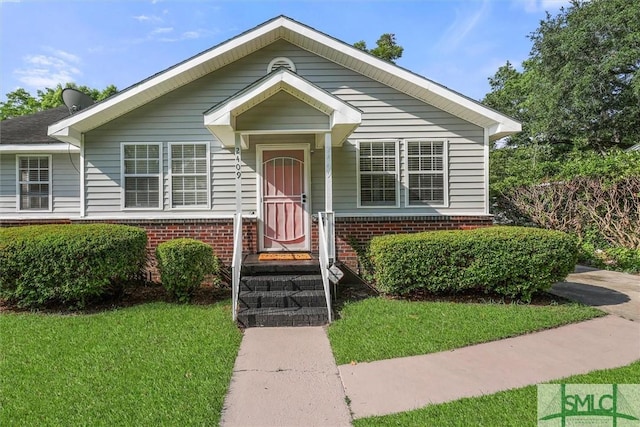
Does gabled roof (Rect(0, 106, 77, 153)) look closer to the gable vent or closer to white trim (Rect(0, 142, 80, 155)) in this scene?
white trim (Rect(0, 142, 80, 155))

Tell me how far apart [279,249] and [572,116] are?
732 inches

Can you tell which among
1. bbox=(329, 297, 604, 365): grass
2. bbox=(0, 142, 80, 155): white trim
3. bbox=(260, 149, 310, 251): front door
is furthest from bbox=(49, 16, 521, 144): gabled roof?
bbox=(329, 297, 604, 365): grass

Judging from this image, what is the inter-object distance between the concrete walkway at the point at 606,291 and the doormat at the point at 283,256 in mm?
4858

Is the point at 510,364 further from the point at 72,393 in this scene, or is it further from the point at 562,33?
the point at 562,33

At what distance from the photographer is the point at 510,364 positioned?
389 centimetres

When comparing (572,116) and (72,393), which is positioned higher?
(572,116)

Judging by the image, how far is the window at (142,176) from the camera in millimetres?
7906

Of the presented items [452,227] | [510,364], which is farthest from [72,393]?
[452,227]

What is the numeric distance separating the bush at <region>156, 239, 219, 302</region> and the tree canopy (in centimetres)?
1984

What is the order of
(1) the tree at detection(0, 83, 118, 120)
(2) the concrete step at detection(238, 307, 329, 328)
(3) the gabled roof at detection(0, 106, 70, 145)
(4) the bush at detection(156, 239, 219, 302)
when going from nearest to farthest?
(2) the concrete step at detection(238, 307, 329, 328)
(4) the bush at detection(156, 239, 219, 302)
(3) the gabled roof at detection(0, 106, 70, 145)
(1) the tree at detection(0, 83, 118, 120)

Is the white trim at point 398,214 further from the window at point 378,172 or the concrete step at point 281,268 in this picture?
the concrete step at point 281,268

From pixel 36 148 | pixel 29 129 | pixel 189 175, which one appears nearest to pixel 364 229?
pixel 189 175

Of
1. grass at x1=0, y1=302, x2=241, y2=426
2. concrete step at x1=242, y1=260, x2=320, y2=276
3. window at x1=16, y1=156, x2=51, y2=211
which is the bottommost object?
grass at x1=0, y1=302, x2=241, y2=426

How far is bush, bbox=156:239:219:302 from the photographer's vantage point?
6.03m
